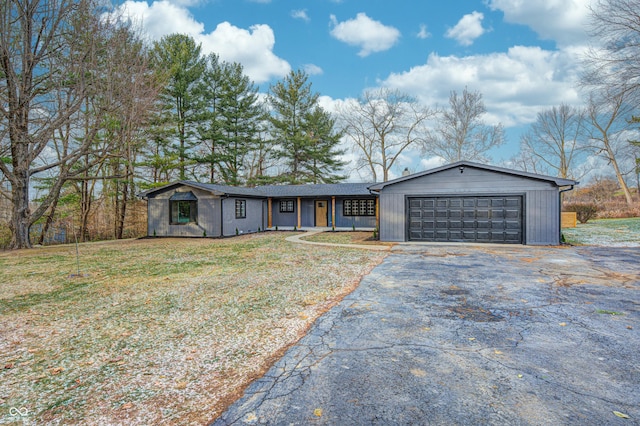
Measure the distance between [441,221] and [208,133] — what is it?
63.2 feet

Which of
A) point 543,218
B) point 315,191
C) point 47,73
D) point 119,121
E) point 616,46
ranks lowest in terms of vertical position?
point 543,218

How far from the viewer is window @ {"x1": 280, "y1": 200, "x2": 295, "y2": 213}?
848 inches

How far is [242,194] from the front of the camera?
17.8 metres

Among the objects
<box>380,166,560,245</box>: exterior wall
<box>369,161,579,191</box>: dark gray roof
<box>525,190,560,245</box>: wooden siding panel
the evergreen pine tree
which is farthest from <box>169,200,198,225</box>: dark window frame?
<box>525,190,560,245</box>: wooden siding panel

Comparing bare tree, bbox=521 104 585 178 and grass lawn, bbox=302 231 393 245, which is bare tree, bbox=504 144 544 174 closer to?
bare tree, bbox=521 104 585 178

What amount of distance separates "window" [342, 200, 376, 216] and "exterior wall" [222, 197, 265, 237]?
17.2 ft

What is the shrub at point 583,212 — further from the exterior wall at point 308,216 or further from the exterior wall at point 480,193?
the exterior wall at point 308,216

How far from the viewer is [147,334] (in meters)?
3.88

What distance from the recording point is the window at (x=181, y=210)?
17.2 meters

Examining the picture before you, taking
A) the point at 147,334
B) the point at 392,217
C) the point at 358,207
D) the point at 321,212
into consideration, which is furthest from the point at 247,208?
the point at 147,334

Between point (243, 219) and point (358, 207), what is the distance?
22.9 feet

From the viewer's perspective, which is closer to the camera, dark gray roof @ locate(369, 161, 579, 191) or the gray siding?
dark gray roof @ locate(369, 161, 579, 191)

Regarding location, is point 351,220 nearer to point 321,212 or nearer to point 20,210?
point 321,212

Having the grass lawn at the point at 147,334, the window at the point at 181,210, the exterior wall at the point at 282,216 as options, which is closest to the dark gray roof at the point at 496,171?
the grass lawn at the point at 147,334
